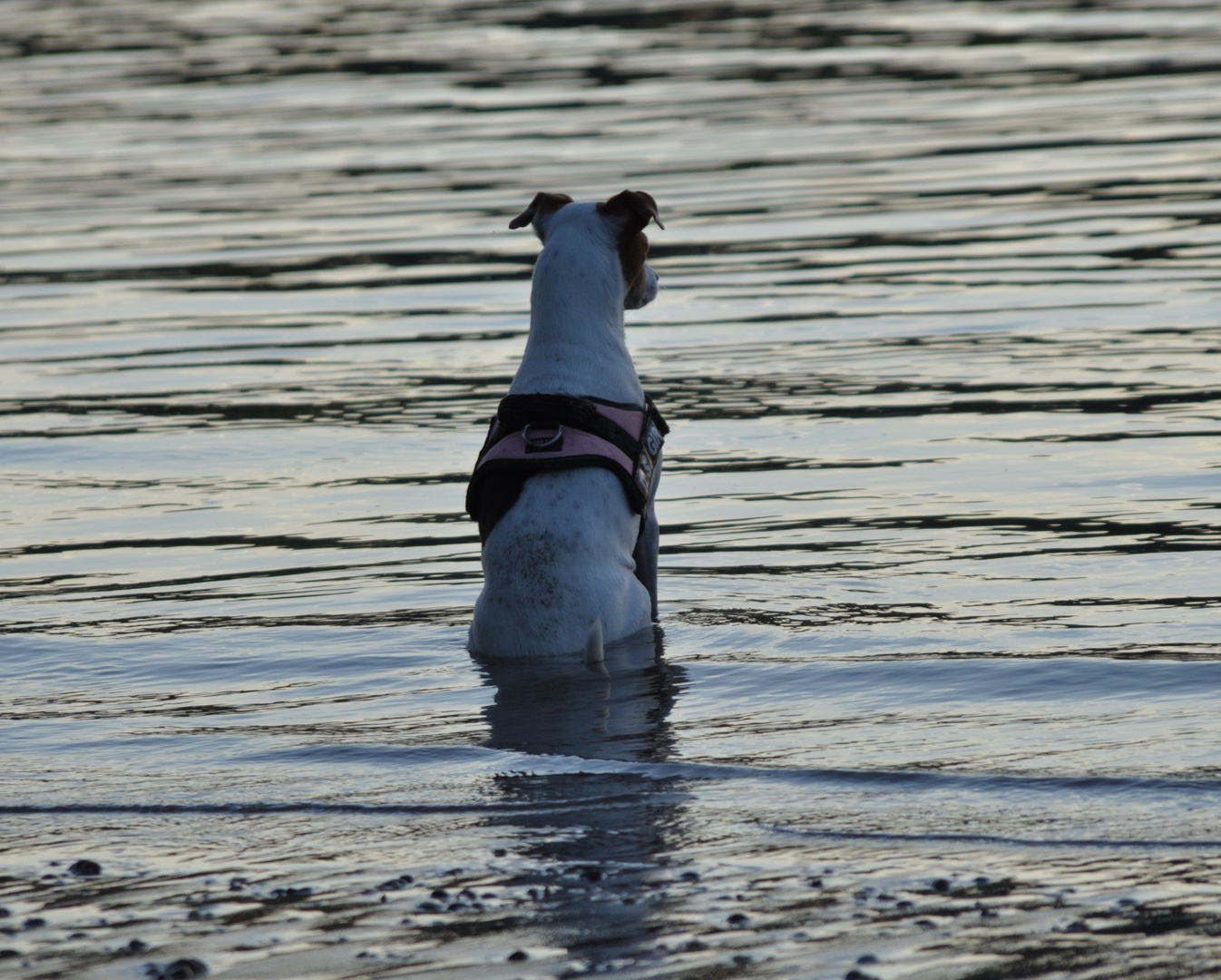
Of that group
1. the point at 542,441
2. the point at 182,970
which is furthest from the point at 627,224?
the point at 182,970

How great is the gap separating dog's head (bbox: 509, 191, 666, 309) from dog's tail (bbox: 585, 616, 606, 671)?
127 centimetres

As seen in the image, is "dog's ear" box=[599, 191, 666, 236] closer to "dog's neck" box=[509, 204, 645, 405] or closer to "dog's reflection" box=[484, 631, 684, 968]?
"dog's neck" box=[509, 204, 645, 405]

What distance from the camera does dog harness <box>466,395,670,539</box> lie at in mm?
5965

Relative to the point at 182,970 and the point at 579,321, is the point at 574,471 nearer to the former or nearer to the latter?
the point at 579,321

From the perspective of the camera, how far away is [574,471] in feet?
19.7

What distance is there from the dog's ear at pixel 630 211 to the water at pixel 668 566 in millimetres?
1377

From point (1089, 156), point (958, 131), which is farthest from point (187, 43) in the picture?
point (1089, 156)

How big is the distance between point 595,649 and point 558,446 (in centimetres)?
67

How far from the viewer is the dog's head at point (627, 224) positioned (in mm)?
6254

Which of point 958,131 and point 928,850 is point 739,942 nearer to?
point 928,850

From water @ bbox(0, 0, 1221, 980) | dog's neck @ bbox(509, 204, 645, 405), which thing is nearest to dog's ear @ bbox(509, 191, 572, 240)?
dog's neck @ bbox(509, 204, 645, 405)

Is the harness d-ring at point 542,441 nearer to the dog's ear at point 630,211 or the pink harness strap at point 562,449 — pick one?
the pink harness strap at point 562,449

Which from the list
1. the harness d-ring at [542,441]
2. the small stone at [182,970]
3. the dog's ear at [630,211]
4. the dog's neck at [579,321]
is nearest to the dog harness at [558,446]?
the harness d-ring at [542,441]

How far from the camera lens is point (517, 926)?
3.84 m
